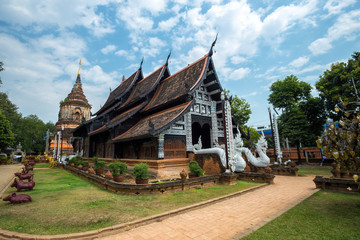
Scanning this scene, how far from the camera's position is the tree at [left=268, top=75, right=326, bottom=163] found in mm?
19616

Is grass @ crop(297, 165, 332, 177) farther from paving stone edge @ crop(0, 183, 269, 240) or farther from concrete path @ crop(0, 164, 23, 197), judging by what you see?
concrete path @ crop(0, 164, 23, 197)

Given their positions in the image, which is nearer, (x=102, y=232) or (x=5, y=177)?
(x=102, y=232)

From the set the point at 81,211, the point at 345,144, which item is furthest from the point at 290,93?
the point at 81,211

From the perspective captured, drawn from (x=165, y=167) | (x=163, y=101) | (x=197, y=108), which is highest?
(x=163, y=101)

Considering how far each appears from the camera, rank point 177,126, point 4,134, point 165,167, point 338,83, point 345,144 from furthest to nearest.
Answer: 1. point 4,134
2. point 338,83
3. point 177,126
4. point 165,167
5. point 345,144

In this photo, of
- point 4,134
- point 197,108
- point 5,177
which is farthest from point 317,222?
point 4,134

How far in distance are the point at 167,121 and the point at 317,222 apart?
8406 mm

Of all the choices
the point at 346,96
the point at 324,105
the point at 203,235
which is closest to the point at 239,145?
the point at 203,235

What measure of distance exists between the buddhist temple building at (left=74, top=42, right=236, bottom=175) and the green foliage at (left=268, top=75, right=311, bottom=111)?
11247 millimetres

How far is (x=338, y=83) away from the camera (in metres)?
18.2

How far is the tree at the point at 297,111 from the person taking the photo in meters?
19.6

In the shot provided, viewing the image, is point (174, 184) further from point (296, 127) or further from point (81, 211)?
point (296, 127)

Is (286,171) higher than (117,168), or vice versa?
(117,168)

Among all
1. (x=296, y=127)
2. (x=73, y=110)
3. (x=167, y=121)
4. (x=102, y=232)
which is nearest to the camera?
(x=102, y=232)
